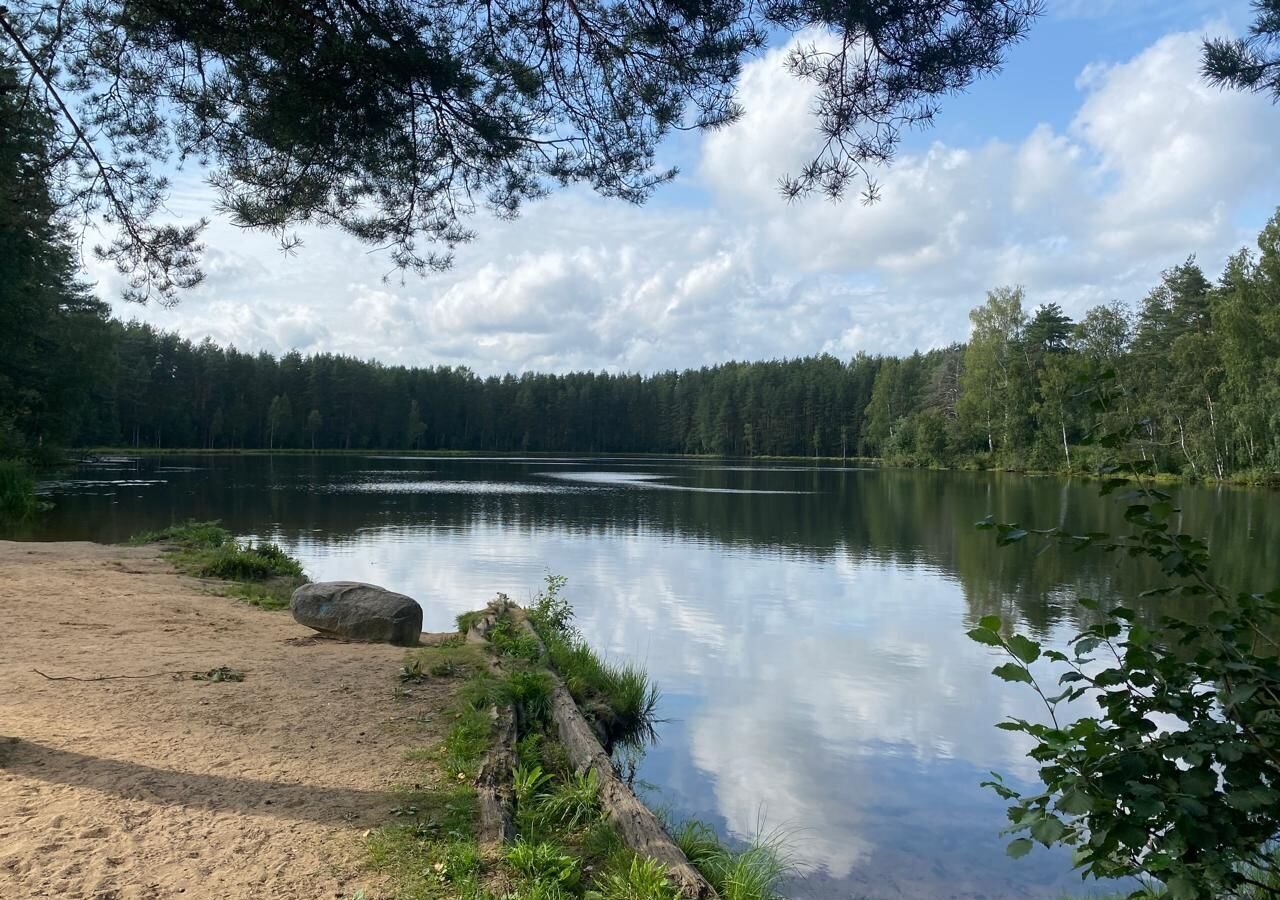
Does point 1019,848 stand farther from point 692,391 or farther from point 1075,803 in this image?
point 692,391

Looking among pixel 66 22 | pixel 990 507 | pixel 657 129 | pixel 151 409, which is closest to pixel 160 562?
pixel 66 22

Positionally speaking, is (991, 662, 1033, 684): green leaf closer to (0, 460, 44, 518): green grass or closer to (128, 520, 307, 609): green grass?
(128, 520, 307, 609): green grass

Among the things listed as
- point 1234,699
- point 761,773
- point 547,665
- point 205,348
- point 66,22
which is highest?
point 205,348

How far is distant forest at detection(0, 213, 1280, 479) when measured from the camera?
37875 millimetres

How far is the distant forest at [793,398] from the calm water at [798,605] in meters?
3.32

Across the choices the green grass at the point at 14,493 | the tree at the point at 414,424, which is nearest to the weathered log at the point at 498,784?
the green grass at the point at 14,493

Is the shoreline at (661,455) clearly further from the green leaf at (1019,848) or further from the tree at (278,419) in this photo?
the green leaf at (1019,848)

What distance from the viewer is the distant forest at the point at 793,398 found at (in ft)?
124

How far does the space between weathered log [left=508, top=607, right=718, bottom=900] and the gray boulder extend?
3160 millimetres

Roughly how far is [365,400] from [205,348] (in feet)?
55.4

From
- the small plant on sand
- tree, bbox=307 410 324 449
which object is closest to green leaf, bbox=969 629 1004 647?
the small plant on sand

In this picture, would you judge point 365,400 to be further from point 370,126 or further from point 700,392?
point 370,126

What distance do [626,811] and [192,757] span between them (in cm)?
268

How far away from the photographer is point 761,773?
24.6 feet
